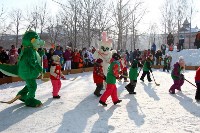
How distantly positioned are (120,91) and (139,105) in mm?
2466

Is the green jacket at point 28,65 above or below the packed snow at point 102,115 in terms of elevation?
above

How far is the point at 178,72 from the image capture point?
32.6ft

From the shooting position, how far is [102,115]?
6609 millimetres

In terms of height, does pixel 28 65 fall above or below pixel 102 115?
above

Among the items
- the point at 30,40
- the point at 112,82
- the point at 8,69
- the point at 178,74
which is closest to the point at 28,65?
the point at 8,69

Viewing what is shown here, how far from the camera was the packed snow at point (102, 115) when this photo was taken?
5.55 meters

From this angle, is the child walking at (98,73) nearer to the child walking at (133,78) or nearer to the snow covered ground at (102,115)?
the snow covered ground at (102,115)

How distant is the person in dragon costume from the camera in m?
7.22

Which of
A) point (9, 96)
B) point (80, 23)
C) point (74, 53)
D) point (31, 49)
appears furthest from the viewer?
point (80, 23)

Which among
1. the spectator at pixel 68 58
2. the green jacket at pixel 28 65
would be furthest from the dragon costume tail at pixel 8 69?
the spectator at pixel 68 58

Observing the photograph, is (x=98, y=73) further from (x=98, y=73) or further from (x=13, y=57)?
(x=13, y=57)

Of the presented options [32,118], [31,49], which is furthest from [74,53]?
[32,118]

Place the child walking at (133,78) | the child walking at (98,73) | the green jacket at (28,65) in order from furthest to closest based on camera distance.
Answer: the child walking at (133,78), the child walking at (98,73), the green jacket at (28,65)

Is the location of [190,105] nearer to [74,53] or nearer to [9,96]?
[9,96]
